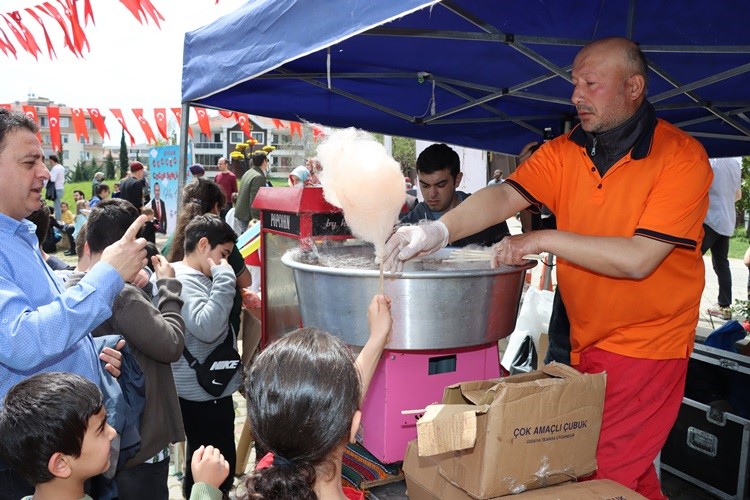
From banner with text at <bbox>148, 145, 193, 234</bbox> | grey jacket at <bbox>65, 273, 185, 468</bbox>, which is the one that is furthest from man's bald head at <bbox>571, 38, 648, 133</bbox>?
banner with text at <bbox>148, 145, 193, 234</bbox>

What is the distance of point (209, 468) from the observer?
130 cm

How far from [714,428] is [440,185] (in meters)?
1.71

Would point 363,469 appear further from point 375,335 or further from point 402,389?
point 375,335

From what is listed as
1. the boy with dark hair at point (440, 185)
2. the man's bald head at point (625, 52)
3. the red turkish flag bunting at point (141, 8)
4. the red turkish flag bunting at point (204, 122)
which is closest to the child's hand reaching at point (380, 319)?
the man's bald head at point (625, 52)

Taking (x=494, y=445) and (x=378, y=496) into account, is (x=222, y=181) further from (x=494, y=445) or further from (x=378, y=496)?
(x=494, y=445)

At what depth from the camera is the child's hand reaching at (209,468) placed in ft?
4.22

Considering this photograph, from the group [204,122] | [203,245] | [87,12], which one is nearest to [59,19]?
[87,12]

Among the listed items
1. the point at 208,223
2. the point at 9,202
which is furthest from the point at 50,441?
the point at 208,223

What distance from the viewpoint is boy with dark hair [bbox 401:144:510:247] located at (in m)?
3.04

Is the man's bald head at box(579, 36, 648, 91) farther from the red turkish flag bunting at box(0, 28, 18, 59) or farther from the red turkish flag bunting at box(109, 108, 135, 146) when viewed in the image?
the red turkish flag bunting at box(109, 108, 135, 146)

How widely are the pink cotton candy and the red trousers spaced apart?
83 cm

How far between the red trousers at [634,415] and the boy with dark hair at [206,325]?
153 cm

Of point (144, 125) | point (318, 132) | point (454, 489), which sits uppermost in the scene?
point (144, 125)

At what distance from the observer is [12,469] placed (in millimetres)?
1579
